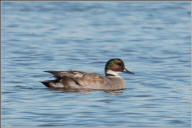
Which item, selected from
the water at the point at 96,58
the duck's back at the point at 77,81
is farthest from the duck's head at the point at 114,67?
the duck's back at the point at 77,81

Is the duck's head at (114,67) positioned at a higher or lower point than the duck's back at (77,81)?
higher

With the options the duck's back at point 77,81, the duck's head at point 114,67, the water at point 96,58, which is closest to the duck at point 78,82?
the duck's back at point 77,81

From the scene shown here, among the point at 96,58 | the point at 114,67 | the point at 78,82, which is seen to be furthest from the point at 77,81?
the point at 96,58

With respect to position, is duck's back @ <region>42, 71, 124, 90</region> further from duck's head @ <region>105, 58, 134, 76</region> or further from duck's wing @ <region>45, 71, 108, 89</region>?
duck's head @ <region>105, 58, 134, 76</region>

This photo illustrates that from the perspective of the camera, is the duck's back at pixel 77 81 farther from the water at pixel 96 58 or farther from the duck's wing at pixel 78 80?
the water at pixel 96 58

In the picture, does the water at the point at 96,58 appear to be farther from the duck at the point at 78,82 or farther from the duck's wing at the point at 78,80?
the duck's wing at the point at 78,80

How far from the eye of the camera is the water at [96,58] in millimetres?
11492

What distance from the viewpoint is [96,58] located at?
59.9ft

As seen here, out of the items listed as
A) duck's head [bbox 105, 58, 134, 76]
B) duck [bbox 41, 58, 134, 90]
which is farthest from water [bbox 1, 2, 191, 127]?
duck's head [bbox 105, 58, 134, 76]

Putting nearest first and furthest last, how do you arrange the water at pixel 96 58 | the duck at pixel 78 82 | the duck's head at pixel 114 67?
1. the water at pixel 96 58
2. the duck at pixel 78 82
3. the duck's head at pixel 114 67

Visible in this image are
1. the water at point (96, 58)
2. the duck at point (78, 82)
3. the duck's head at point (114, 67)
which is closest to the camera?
the water at point (96, 58)

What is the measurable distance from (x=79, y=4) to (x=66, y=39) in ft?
27.5

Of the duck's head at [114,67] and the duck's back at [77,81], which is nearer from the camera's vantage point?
the duck's back at [77,81]

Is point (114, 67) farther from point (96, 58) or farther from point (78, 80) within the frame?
point (96, 58)
